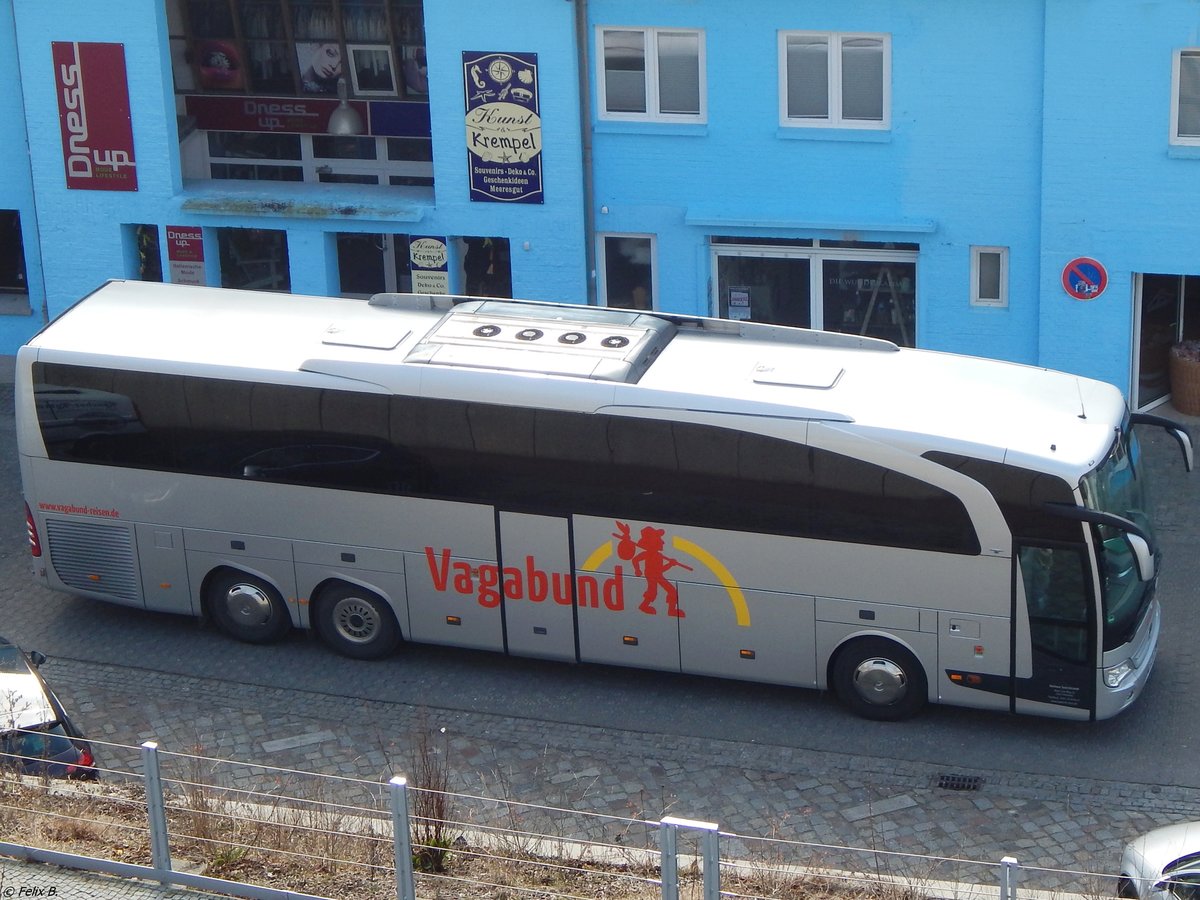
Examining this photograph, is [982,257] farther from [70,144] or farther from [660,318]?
[70,144]

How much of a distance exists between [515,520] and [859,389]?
118 inches

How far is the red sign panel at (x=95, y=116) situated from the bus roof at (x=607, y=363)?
753cm

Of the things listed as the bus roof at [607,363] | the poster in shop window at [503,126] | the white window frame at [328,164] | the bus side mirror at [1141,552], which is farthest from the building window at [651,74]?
the bus side mirror at [1141,552]

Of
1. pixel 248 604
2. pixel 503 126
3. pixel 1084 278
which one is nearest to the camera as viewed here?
pixel 248 604

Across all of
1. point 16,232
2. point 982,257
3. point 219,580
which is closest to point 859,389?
point 219,580

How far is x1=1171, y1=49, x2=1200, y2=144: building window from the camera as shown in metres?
18.8

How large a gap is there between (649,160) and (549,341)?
7.23 m

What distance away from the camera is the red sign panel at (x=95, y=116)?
74.1ft

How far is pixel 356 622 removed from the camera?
15062 millimetres

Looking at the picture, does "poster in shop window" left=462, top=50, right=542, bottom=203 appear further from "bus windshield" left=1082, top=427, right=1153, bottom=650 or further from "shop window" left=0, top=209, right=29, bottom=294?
"bus windshield" left=1082, top=427, right=1153, bottom=650

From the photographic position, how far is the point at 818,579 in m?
13.4

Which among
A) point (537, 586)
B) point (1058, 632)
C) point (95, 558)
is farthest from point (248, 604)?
point (1058, 632)

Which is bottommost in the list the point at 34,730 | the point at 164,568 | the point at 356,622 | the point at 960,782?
the point at 960,782

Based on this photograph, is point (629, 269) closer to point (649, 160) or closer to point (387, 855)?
point (649, 160)
